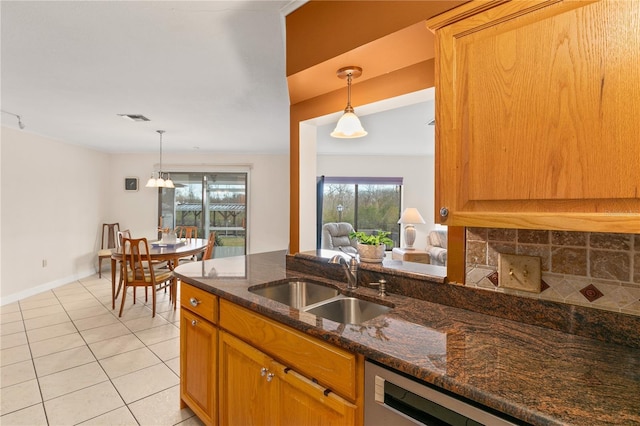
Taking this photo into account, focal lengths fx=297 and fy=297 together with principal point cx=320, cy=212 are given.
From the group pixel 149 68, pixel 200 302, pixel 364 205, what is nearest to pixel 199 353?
pixel 200 302

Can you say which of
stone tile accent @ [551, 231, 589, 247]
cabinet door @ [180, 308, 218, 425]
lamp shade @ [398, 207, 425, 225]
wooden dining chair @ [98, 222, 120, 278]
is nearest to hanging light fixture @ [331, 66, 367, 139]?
stone tile accent @ [551, 231, 589, 247]

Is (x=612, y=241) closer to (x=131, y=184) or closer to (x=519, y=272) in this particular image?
(x=519, y=272)

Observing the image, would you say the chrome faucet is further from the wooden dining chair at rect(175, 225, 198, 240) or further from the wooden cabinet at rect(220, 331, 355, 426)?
the wooden dining chair at rect(175, 225, 198, 240)

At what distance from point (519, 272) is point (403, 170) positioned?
545cm

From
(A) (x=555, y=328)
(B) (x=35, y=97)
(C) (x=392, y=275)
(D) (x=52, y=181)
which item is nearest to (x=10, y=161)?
(D) (x=52, y=181)

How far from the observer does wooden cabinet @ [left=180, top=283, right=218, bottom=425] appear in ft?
5.10

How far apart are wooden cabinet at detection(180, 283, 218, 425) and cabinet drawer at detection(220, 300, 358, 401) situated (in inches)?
6.5

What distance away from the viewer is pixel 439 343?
94 centimetres

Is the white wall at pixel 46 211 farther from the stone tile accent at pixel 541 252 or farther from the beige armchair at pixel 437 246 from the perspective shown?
the beige armchair at pixel 437 246

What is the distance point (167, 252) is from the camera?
11.6 ft

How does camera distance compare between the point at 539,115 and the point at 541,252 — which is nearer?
the point at 539,115

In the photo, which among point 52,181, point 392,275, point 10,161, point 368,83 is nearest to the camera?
point 392,275

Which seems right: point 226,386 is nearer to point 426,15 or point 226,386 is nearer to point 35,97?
point 426,15

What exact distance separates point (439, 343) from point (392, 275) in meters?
0.54
